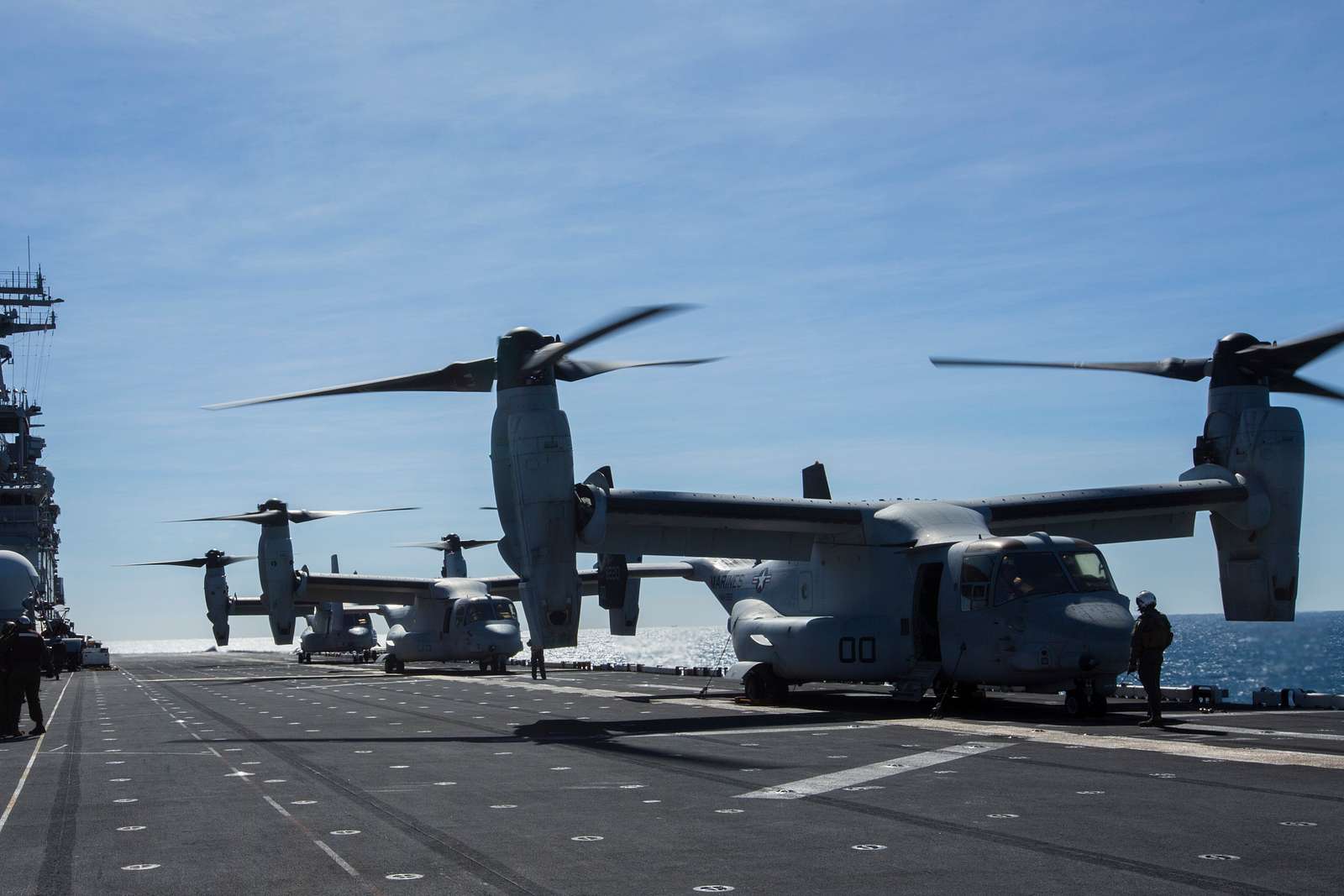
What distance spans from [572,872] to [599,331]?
13794mm

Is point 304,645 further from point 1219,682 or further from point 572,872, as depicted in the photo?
point 572,872

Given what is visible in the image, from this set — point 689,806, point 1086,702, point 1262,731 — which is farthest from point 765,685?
point 689,806

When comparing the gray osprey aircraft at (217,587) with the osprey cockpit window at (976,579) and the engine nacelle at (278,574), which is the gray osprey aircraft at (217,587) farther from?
the osprey cockpit window at (976,579)

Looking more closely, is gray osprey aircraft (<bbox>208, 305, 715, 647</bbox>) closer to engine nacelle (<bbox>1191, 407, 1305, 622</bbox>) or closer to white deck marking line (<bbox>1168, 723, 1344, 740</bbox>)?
white deck marking line (<bbox>1168, 723, 1344, 740</bbox>)

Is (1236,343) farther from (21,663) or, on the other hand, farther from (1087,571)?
(21,663)

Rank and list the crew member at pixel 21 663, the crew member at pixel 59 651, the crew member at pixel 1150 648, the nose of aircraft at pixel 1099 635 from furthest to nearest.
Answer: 1. the crew member at pixel 59 651
2. the crew member at pixel 21 663
3. the nose of aircraft at pixel 1099 635
4. the crew member at pixel 1150 648

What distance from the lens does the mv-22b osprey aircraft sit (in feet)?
69.4

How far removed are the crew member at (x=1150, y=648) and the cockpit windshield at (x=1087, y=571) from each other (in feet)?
5.23

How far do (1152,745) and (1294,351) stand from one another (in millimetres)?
13375

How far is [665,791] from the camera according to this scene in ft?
41.2

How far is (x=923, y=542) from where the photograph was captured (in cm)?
2373

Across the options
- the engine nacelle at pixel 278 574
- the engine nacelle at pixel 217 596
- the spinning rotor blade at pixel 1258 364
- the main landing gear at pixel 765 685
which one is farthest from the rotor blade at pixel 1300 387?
the engine nacelle at pixel 217 596

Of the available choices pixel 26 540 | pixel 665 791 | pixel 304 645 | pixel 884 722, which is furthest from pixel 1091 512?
pixel 26 540

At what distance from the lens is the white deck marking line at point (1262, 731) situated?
56.0 feet
